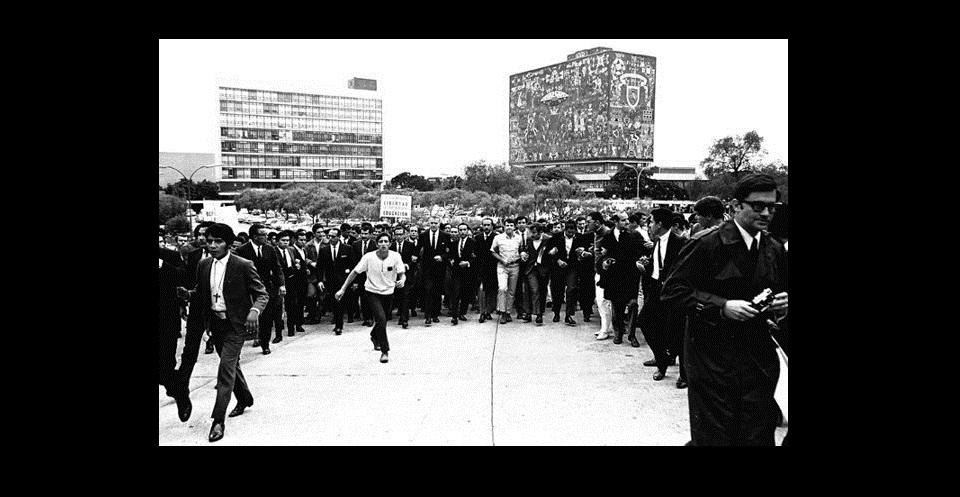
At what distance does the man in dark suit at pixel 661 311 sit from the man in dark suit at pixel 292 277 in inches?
→ 219

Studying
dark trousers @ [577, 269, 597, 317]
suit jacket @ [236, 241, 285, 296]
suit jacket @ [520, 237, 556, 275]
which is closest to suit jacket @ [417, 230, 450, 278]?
suit jacket @ [520, 237, 556, 275]

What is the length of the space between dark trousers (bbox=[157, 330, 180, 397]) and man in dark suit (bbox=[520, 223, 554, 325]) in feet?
20.9

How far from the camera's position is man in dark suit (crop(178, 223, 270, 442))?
5.83m

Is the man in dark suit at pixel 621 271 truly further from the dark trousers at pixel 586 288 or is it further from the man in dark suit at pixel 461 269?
the man in dark suit at pixel 461 269

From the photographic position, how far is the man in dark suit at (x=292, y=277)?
10445 mm

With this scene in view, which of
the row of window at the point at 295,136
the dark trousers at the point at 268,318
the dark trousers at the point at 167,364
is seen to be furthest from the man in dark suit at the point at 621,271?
the row of window at the point at 295,136

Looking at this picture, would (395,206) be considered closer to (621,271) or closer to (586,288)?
(586,288)

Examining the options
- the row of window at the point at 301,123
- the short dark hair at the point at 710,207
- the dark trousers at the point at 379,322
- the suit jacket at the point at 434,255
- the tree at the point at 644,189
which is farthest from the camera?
the row of window at the point at 301,123

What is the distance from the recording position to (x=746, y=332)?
12.3ft

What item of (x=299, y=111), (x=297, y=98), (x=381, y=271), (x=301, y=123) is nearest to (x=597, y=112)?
(x=301, y=123)

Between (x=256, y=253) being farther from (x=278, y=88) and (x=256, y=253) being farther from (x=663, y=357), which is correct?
(x=278, y=88)

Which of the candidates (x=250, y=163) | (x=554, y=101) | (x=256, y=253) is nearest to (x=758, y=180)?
(x=256, y=253)

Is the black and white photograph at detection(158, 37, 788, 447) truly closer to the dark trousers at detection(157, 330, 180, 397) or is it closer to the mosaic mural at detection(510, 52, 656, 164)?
the dark trousers at detection(157, 330, 180, 397)

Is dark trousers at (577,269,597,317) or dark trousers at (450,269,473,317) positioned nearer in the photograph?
dark trousers at (577,269,597,317)
